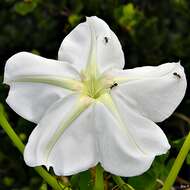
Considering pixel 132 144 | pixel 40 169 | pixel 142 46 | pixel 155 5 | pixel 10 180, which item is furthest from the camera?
pixel 155 5

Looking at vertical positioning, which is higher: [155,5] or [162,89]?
[162,89]

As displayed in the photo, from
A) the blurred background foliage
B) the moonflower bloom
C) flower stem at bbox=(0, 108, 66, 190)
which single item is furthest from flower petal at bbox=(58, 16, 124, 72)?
the blurred background foliage

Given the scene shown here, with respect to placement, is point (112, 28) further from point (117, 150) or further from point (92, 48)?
point (117, 150)

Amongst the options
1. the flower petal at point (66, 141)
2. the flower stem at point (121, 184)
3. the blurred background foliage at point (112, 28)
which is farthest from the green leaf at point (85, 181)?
the blurred background foliage at point (112, 28)

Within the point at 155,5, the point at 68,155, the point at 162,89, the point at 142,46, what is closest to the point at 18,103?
A: the point at 68,155

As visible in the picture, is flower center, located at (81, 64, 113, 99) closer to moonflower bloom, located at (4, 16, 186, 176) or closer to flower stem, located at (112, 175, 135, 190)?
moonflower bloom, located at (4, 16, 186, 176)

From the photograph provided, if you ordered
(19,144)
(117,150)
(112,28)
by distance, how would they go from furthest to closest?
(112,28), (19,144), (117,150)

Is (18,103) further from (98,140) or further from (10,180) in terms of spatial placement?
(10,180)

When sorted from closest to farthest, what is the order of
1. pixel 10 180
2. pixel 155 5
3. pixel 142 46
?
pixel 10 180 → pixel 142 46 → pixel 155 5

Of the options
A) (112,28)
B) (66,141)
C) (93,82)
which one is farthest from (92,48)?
(112,28)
